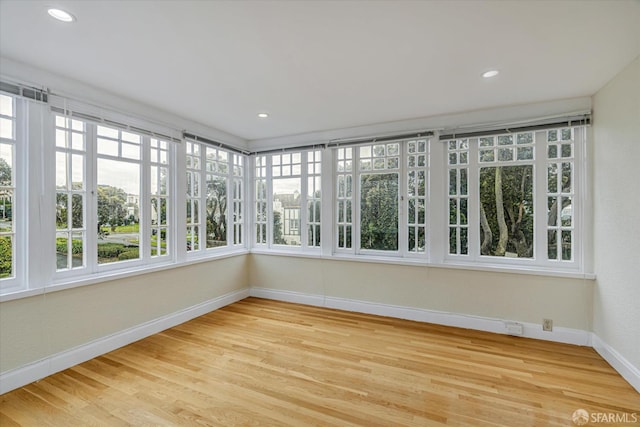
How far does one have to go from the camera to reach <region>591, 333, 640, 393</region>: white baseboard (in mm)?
2245

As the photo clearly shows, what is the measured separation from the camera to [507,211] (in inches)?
132

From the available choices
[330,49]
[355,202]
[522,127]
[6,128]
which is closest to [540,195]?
[522,127]

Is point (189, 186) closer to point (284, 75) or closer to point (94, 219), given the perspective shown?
point (94, 219)

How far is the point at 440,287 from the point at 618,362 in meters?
1.54

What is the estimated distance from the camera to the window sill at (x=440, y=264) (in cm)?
301

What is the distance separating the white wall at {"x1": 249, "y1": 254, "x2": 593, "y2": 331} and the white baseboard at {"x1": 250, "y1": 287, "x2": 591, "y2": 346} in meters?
0.05

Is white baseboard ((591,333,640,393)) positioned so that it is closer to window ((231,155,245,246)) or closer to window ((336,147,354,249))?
window ((336,147,354,249))

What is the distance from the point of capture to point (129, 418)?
192 cm

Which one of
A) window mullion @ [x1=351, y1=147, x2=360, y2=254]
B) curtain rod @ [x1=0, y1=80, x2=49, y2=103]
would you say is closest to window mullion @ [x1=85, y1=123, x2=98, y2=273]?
curtain rod @ [x1=0, y1=80, x2=49, y2=103]

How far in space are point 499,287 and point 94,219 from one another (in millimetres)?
4205

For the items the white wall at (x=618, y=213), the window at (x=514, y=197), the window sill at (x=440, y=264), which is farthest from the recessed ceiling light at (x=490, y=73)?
the window sill at (x=440, y=264)

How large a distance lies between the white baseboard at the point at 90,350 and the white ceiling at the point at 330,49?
2.36m

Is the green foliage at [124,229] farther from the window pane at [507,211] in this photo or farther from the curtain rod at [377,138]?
the window pane at [507,211]

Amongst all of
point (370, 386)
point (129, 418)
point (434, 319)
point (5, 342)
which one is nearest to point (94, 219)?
point (5, 342)
